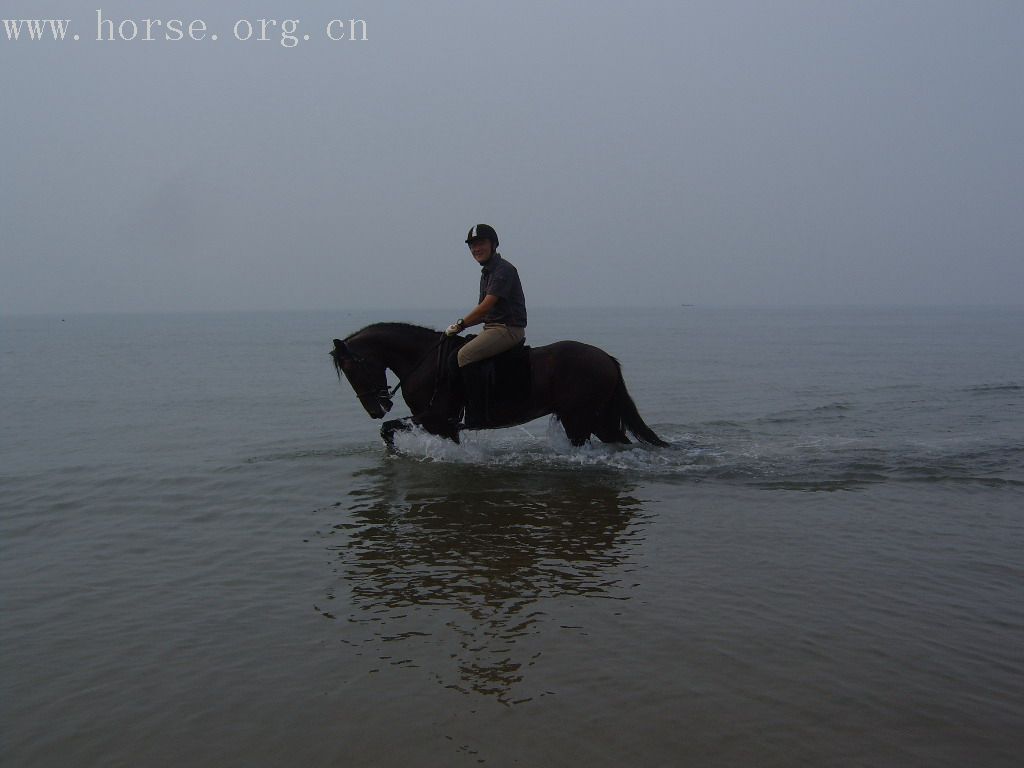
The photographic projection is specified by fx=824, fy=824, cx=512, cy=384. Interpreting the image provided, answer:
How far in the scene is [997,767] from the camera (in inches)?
148

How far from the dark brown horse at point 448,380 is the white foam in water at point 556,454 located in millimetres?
400

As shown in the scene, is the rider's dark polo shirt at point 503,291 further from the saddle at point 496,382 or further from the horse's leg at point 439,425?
the horse's leg at point 439,425

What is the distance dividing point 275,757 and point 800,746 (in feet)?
8.33

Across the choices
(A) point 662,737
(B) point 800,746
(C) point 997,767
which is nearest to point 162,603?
(A) point 662,737

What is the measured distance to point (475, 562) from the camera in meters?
6.96

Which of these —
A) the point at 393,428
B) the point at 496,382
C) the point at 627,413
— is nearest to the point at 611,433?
the point at 627,413

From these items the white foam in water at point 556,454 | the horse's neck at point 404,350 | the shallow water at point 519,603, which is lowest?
the shallow water at point 519,603

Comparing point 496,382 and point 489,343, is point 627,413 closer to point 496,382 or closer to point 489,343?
point 496,382

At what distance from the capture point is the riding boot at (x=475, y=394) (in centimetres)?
1068

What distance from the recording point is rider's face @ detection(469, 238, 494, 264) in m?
10.1

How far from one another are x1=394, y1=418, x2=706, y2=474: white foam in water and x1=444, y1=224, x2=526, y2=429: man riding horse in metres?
1.20

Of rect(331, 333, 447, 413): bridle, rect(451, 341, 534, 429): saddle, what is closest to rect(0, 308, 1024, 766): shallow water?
rect(331, 333, 447, 413): bridle

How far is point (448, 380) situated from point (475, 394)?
0.40m

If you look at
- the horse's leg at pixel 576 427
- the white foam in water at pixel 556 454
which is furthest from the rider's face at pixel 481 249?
the white foam in water at pixel 556 454
